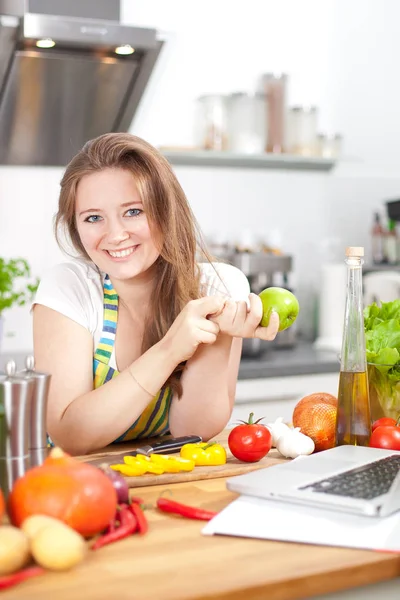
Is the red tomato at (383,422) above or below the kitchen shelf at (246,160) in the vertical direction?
below

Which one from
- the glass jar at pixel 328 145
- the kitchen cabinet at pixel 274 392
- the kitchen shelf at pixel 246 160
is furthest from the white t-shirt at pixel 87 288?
the glass jar at pixel 328 145

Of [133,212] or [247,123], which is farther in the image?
[247,123]

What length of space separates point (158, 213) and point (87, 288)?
24 centimetres

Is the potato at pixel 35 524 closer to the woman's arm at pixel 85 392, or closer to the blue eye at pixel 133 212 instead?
the woman's arm at pixel 85 392

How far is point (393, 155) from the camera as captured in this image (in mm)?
3863

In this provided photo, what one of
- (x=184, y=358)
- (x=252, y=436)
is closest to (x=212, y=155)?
(x=184, y=358)

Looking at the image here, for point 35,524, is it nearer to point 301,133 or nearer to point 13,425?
point 13,425

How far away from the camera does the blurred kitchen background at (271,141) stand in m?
3.30

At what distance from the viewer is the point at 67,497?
102cm

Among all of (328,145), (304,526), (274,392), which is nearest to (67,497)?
(304,526)

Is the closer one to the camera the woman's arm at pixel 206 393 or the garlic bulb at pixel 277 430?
the garlic bulb at pixel 277 430

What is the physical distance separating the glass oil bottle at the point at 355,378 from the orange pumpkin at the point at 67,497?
566 millimetres

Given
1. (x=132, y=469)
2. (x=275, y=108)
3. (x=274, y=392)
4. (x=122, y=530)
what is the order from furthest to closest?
1. (x=275, y=108)
2. (x=274, y=392)
3. (x=132, y=469)
4. (x=122, y=530)

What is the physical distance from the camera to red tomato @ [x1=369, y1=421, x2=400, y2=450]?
1.47 metres
